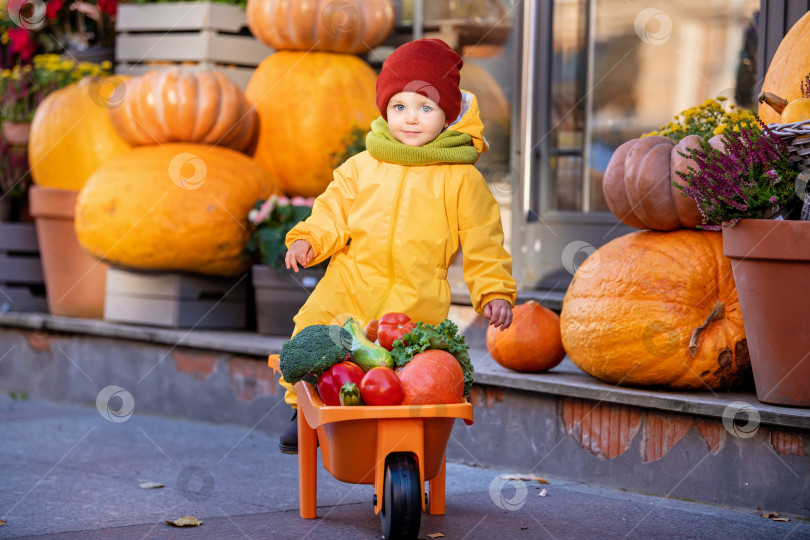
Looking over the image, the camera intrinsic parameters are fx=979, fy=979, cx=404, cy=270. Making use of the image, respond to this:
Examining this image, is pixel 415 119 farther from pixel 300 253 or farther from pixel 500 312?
pixel 500 312

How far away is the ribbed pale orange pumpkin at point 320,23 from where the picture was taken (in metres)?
5.96

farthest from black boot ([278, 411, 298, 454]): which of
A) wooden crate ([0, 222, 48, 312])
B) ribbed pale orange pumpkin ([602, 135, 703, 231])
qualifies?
wooden crate ([0, 222, 48, 312])

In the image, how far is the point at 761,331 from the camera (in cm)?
343

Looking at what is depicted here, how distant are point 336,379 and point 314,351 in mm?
113

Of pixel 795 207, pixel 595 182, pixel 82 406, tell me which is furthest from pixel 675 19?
pixel 82 406

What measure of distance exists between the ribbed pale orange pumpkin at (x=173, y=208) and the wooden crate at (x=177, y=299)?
0.45 ft

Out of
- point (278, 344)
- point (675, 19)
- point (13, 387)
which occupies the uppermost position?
point (675, 19)

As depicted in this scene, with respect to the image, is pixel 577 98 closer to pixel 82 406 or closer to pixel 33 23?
pixel 82 406

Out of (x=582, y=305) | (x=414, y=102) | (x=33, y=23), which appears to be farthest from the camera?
(x=33, y=23)

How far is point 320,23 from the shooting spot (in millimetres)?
5988

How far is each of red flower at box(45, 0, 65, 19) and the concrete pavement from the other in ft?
11.9

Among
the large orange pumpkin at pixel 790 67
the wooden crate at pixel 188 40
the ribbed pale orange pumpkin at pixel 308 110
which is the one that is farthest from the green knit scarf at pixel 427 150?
the wooden crate at pixel 188 40

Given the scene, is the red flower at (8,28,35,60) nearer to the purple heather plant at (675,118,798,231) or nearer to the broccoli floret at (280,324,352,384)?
the broccoli floret at (280,324,352,384)

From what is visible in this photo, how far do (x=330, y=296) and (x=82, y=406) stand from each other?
10.9 feet
